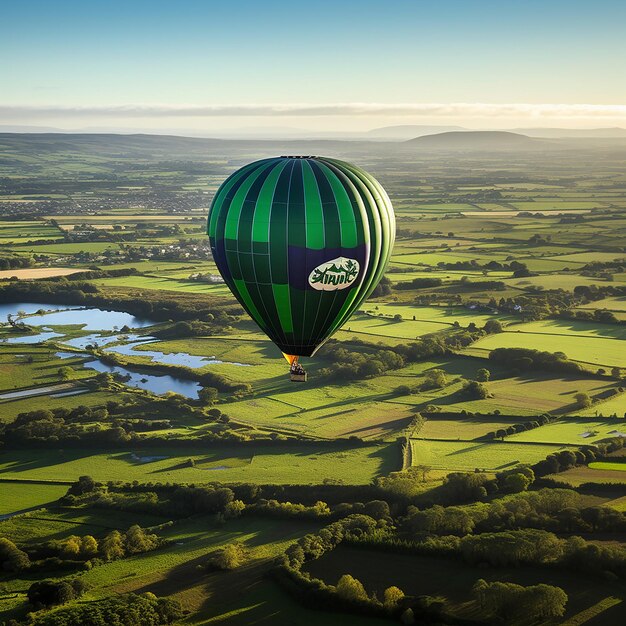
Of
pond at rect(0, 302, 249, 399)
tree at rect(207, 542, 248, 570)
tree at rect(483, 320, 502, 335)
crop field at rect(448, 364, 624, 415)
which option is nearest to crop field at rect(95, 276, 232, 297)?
pond at rect(0, 302, 249, 399)

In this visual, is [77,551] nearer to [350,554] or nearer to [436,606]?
[350,554]

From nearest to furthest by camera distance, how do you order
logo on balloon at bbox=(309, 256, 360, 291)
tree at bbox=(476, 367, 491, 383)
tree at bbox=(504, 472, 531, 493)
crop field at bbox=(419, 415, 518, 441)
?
logo on balloon at bbox=(309, 256, 360, 291) → tree at bbox=(504, 472, 531, 493) → crop field at bbox=(419, 415, 518, 441) → tree at bbox=(476, 367, 491, 383)

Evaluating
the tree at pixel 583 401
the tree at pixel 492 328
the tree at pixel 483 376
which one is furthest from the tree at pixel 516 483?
the tree at pixel 492 328

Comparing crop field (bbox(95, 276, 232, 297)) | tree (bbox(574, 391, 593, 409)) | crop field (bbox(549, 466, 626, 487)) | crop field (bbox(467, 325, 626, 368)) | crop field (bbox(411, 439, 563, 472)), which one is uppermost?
crop field (bbox(95, 276, 232, 297))

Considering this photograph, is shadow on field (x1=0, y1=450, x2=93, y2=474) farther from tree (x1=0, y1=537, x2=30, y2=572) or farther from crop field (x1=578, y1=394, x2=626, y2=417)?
crop field (x1=578, y1=394, x2=626, y2=417)

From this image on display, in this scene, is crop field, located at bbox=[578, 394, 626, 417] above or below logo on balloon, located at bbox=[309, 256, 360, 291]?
below

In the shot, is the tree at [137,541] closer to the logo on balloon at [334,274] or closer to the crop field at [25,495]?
the crop field at [25,495]

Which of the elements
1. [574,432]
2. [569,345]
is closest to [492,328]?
[569,345]
